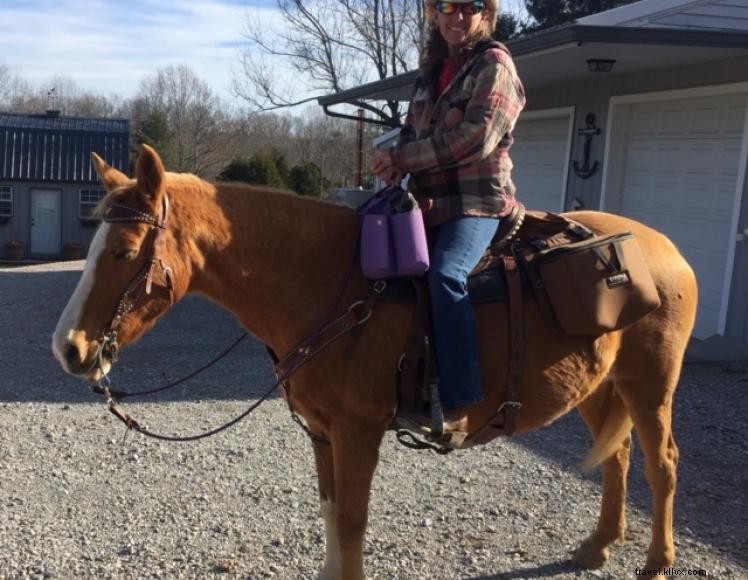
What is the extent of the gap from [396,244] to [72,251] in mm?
23657

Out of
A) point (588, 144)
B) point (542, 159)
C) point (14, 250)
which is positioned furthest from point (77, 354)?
A: point (14, 250)

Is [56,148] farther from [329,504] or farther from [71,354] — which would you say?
[71,354]

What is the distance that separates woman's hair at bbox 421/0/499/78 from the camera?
115 inches

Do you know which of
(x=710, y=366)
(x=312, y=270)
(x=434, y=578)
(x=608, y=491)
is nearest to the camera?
(x=312, y=270)

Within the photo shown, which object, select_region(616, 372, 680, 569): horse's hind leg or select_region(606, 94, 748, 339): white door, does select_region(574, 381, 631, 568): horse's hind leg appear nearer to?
select_region(616, 372, 680, 569): horse's hind leg

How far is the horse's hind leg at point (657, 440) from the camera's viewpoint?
3.37 metres

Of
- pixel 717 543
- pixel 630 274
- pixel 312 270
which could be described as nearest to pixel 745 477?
pixel 717 543

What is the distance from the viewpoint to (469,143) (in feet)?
8.93

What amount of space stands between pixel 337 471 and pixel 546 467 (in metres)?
2.42

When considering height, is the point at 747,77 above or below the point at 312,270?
above

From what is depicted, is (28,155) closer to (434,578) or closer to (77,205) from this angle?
(77,205)

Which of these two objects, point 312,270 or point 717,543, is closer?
point 312,270

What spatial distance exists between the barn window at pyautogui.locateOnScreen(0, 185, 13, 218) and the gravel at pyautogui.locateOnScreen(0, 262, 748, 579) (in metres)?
20.3

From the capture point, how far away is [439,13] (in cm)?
293
